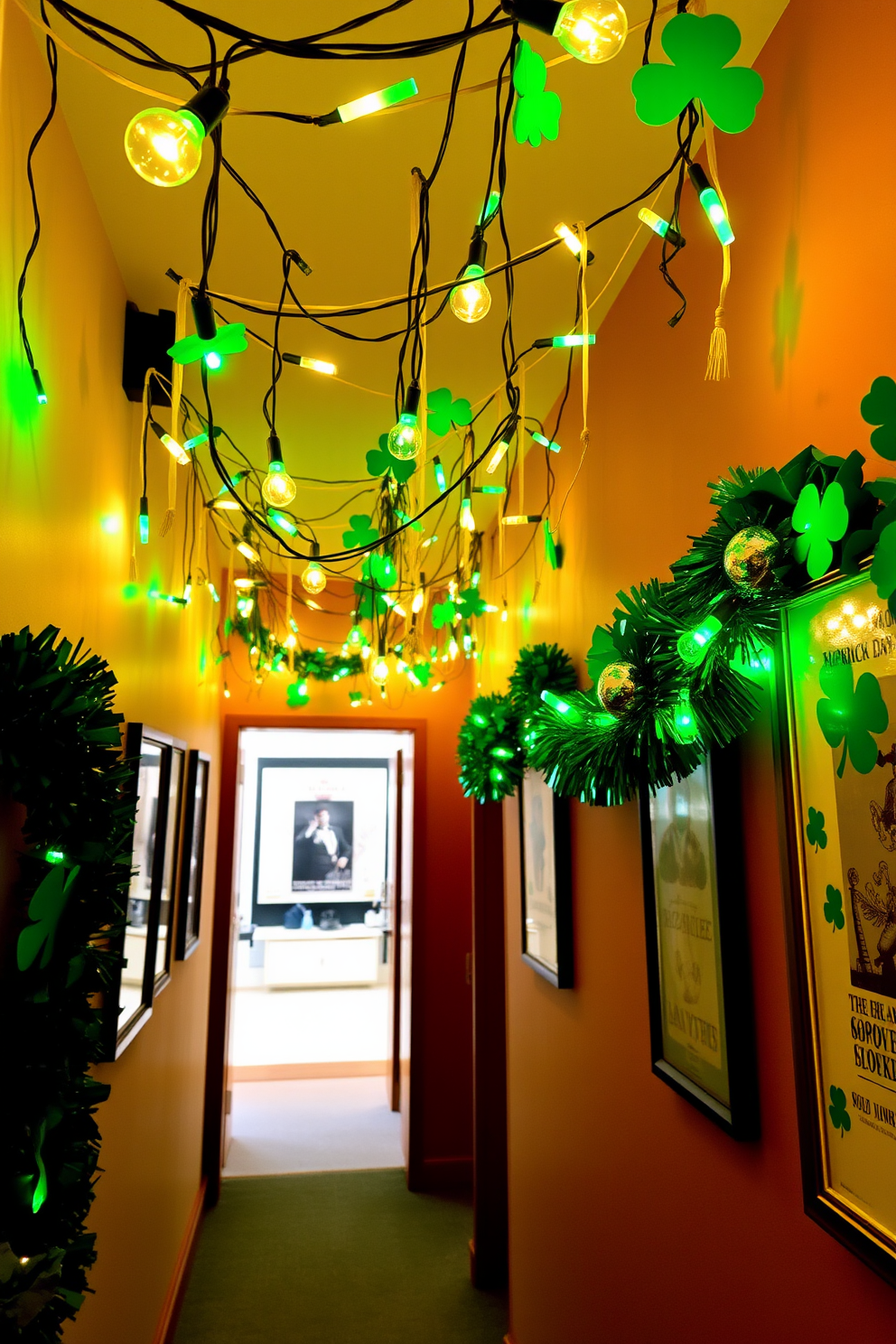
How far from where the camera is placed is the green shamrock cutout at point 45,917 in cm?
92

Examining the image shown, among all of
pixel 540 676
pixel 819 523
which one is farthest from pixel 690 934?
pixel 540 676

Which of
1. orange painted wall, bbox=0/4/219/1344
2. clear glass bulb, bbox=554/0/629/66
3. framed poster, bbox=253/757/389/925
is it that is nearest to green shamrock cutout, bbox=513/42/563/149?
clear glass bulb, bbox=554/0/629/66

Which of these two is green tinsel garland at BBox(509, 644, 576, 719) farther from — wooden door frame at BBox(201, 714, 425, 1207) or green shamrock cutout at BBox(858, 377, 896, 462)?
wooden door frame at BBox(201, 714, 425, 1207)

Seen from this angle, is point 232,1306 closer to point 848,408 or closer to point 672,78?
point 848,408

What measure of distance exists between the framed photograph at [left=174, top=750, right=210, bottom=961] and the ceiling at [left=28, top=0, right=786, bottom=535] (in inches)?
52.8

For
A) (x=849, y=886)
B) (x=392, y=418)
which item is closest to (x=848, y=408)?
(x=849, y=886)

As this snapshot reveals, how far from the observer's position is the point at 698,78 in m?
0.64

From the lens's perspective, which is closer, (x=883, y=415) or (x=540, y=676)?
(x=883, y=415)

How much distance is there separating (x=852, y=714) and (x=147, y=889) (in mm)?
1778

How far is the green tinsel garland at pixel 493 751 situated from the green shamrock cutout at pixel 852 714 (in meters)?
1.39

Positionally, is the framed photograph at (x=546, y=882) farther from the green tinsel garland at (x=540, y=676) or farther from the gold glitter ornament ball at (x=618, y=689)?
the gold glitter ornament ball at (x=618, y=689)

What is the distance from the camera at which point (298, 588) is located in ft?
12.4

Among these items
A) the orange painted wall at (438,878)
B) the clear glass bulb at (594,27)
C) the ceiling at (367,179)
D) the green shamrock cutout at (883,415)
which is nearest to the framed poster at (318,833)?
the orange painted wall at (438,878)

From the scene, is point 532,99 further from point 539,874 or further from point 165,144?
point 539,874
